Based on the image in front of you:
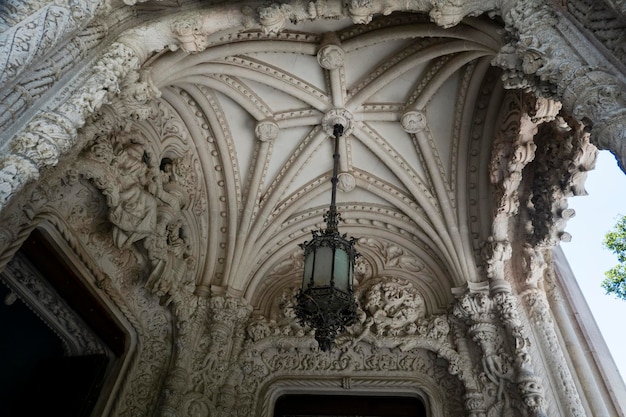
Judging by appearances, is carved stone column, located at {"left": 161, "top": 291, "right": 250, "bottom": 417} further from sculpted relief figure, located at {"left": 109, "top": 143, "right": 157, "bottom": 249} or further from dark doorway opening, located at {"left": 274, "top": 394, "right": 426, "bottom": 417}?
sculpted relief figure, located at {"left": 109, "top": 143, "right": 157, "bottom": 249}

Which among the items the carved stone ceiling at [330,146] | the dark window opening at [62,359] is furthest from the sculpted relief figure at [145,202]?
the dark window opening at [62,359]

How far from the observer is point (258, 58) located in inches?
219

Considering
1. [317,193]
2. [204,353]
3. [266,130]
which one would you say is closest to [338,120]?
[266,130]

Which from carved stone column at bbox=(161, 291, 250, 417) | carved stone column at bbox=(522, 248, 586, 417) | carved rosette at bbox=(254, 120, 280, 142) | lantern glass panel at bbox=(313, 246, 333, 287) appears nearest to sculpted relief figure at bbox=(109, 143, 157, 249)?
carved stone column at bbox=(161, 291, 250, 417)

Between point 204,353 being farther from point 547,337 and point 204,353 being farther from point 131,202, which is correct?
point 547,337

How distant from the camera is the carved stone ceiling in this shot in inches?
212

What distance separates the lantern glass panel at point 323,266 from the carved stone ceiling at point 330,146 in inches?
91.9

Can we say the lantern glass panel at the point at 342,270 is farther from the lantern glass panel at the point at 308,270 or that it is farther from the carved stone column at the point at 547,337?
the carved stone column at the point at 547,337

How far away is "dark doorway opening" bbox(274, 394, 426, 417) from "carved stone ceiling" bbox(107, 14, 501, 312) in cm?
117

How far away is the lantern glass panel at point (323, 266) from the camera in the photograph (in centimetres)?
366

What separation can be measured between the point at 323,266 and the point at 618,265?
11.8 ft

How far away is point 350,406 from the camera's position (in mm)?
5688

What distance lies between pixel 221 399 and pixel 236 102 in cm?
341

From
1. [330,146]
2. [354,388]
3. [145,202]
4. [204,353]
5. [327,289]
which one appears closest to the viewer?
[327,289]
